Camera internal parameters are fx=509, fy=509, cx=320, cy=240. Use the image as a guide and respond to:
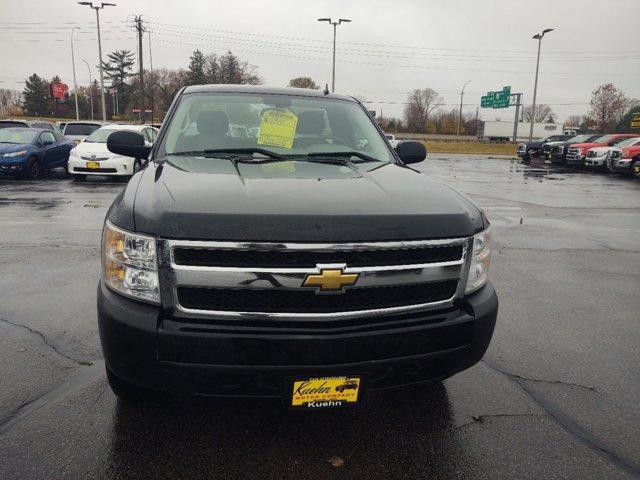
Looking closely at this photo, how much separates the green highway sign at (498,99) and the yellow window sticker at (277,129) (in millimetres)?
69996

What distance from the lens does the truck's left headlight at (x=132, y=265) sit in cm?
213

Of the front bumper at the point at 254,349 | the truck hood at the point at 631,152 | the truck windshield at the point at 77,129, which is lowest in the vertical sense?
the front bumper at the point at 254,349

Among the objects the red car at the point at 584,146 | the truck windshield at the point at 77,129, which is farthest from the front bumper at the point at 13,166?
the red car at the point at 584,146

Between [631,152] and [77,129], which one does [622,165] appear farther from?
[77,129]

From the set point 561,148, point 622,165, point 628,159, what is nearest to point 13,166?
point 622,165

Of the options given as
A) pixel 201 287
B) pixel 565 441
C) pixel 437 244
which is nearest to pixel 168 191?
pixel 201 287

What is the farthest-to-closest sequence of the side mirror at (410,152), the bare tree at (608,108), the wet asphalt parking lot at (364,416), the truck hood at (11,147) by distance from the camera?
the bare tree at (608,108)
the truck hood at (11,147)
the side mirror at (410,152)
the wet asphalt parking lot at (364,416)

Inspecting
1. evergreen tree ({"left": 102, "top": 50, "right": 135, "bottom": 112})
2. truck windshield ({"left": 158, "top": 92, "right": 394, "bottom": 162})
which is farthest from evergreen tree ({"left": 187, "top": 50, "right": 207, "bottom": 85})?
truck windshield ({"left": 158, "top": 92, "right": 394, "bottom": 162})

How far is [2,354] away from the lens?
345 cm

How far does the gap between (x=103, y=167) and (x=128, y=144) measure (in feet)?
36.5

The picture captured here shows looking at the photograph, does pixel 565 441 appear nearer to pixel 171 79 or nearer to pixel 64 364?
pixel 64 364

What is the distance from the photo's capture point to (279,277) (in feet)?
6.81

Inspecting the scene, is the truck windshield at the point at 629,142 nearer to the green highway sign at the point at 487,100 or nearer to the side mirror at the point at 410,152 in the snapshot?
the side mirror at the point at 410,152

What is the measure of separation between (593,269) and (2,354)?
616cm
